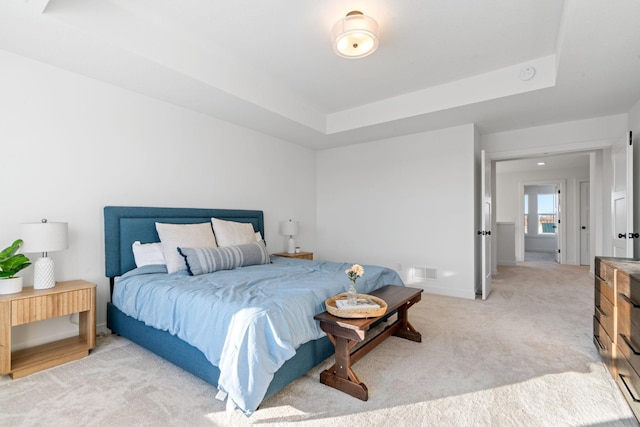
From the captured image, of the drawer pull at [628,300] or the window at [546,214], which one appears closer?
the drawer pull at [628,300]

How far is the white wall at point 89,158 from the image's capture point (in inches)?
102

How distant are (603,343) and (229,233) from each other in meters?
3.52

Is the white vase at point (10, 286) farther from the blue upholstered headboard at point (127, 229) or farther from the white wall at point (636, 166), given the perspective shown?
the white wall at point (636, 166)

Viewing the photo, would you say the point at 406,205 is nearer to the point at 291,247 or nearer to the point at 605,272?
the point at 291,247

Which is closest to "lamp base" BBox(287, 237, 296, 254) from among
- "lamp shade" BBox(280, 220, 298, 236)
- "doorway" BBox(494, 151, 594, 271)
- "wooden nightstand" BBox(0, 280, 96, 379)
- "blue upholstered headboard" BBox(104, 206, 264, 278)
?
"lamp shade" BBox(280, 220, 298, 236)

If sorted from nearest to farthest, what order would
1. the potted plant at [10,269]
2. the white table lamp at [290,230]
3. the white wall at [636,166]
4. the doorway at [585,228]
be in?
the potted plant at [10,269] < the white wall at [636,166] < the white table lamp at [290,230] < the doorway at [585,228]

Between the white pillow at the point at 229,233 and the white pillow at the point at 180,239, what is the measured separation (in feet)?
0.32

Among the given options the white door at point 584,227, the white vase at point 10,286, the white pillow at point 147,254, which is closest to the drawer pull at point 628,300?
the white pillow at point 147,254

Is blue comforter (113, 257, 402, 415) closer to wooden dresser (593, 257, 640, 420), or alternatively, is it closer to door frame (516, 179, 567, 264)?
wooden dresser (593, 257, 640, 420)

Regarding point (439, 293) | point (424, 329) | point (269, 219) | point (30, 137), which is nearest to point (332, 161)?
point (269, 219)

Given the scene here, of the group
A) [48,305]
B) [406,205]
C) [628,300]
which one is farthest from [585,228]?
[48,305]

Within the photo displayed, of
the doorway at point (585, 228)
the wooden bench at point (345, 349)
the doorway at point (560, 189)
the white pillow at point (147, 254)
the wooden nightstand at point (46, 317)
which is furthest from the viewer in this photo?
the doorway at point (560, 189)

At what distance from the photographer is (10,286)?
2.29 meters

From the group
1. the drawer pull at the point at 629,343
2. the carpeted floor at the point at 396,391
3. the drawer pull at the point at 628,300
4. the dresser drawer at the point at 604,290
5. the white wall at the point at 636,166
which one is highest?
the white wall at the point at 636,166
